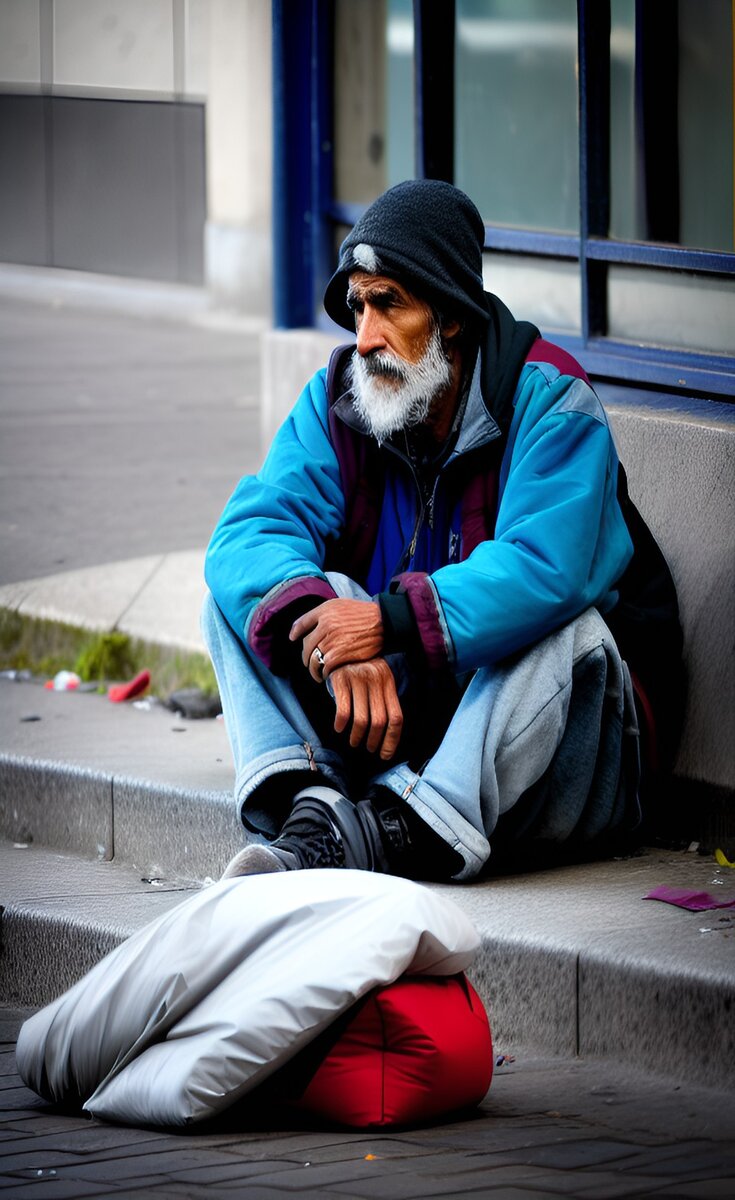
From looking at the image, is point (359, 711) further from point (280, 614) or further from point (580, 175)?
point (580, 175)

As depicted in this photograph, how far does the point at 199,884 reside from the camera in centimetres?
439

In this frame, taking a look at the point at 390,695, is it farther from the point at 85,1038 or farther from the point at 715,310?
the point at 715,310

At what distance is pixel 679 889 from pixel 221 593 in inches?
43.6

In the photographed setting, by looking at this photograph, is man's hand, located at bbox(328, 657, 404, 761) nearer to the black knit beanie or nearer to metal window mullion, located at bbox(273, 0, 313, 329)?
the black knit beanie

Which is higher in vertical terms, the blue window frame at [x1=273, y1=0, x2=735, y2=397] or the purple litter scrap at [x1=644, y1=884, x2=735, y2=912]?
Result: the blue window frame at [x1=273, y1=0, x2=735, y2=397]

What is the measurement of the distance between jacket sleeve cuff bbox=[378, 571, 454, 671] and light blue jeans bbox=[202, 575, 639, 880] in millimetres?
108

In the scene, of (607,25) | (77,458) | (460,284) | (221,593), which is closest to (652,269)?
(607,25)

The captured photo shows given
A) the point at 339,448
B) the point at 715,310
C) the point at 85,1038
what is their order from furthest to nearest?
the point at 715,310, the point at 339,448, the point at 85,1038

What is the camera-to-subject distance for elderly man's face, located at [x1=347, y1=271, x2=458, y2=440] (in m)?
4.00

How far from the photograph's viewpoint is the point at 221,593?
13.1 ft

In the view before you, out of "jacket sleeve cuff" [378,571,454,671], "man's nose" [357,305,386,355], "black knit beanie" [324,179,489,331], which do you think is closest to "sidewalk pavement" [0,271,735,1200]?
"jacket sleeve cuff" [378,571,454,671]

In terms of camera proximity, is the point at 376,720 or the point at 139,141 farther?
the point at 139,141

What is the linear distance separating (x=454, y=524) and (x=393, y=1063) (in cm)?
136

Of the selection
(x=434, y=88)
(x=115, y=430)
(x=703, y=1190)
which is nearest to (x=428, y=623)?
(x=703, y=1190)
